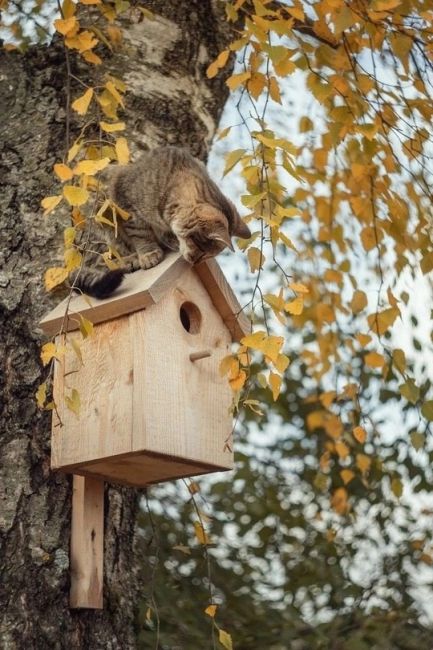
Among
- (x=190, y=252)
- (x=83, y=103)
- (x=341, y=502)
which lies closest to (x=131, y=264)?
(x=190, y=252)

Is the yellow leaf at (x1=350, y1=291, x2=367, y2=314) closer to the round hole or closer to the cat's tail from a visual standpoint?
the round hole

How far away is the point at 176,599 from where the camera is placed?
3.54m

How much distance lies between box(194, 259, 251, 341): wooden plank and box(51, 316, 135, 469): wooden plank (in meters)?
0.28

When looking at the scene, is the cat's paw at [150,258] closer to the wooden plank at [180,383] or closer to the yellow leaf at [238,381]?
the wooden plank at [180,383]

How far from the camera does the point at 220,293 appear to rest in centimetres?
224

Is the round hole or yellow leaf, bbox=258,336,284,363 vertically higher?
the round hole

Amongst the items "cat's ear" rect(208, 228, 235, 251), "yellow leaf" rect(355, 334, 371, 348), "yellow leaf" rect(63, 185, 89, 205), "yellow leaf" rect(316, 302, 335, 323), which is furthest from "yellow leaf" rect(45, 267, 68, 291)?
"yellow leaf" rect(316, 302, 335, 323)

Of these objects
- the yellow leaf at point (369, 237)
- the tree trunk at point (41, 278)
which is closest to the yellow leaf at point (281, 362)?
the tree trunk at point (41, 278)

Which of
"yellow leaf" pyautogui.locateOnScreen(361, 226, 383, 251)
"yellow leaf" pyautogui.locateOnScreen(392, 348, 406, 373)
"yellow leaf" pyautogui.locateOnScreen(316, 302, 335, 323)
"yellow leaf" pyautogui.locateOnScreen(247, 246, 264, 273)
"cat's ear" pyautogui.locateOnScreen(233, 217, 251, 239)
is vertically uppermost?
"yellow leaf" pyautogui.locateOnScreen(361, 226, 383, 251)

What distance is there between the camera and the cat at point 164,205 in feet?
7.61

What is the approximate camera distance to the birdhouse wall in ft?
6.33

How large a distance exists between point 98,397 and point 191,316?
34 cm

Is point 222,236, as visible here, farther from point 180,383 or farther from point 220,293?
point 180,383

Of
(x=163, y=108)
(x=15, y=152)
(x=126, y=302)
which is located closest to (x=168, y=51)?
(x=163, y=108)
